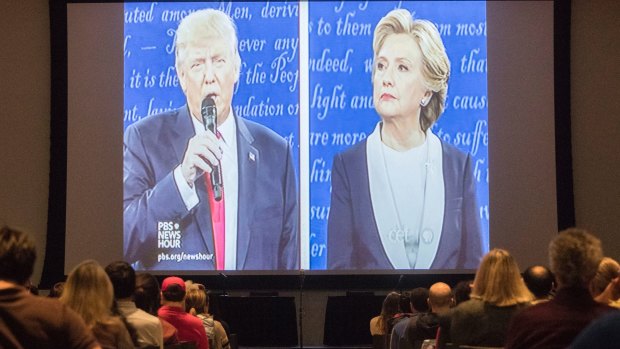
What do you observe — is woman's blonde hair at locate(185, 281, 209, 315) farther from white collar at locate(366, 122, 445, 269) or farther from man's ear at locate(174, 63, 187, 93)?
man's ear at locate(174, 63, 187, 93)

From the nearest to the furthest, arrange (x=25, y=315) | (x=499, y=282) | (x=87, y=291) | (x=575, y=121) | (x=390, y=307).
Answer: (x=25, y=315) < (x=87, y=291) < (x=499, y=282) < (x=390, y=307) < (x=575, y=121)

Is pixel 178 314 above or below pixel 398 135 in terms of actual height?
A: below

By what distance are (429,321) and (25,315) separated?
9.92 ft

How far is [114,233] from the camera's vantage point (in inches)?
391

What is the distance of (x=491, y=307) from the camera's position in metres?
3.66

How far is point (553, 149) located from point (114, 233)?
15.1ft

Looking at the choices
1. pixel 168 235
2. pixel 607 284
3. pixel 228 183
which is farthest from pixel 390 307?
pixel 168 235

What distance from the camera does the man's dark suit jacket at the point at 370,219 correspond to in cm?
959

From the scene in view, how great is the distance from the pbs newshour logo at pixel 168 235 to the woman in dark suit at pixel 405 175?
4.98ft

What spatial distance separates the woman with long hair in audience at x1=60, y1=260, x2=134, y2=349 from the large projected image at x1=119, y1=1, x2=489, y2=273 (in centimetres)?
631

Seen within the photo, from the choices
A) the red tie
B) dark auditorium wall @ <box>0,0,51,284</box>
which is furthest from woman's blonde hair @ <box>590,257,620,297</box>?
dark auditorium wall @ <box>0,0,51,284</box>

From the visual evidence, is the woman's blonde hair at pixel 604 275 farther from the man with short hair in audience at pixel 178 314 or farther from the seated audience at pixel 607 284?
the man with short hair in audience at pixel 178 314

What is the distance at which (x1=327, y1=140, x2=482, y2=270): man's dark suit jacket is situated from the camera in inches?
378

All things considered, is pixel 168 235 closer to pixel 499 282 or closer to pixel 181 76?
pixel 181 76
